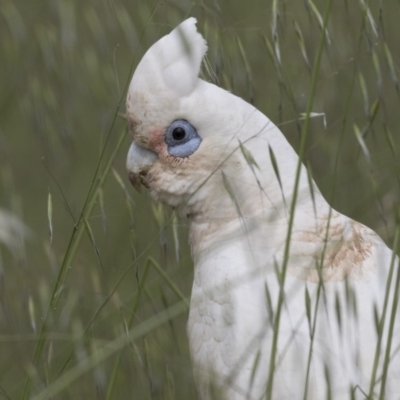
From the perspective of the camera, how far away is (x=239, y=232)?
253 centimetres

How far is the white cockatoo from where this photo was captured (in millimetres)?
2273

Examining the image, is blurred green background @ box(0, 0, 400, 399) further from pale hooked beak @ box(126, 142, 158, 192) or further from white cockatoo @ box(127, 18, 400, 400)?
pale hooked beak @ box(126, 142, 158, 192)

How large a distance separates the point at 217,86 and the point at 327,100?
1.46 feet

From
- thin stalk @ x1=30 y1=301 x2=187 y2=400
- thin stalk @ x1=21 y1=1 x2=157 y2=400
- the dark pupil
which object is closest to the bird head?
the dark pupil

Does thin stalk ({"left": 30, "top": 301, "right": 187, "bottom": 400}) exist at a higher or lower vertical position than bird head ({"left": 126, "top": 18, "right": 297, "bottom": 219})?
lower

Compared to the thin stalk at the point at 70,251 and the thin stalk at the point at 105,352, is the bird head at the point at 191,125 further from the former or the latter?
the thin stalk at the point at 105,352

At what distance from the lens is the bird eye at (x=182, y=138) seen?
257cm

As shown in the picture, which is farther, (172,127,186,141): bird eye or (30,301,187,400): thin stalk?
(172,127,186,141): bird eye

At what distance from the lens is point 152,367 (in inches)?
77.0

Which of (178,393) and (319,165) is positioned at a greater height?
(319,165)

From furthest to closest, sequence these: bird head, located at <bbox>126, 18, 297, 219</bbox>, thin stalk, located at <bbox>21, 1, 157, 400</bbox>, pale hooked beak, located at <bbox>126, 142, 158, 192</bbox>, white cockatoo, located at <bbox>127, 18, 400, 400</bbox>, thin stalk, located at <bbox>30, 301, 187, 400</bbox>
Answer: pale hooked beak, located at <bbox>126, 142, 158, 192</bbox>, bird head, located at <bbox>126, 18, 297, 219</bbox>, white cockatoo, located at <bbox>127, 18, 400, 400</bbox>, thin stalk, located at <bbox>21, 1, 157, 400</bbox>, thin stalk, located at <bbox>30, 301, 187, 400</bbox>

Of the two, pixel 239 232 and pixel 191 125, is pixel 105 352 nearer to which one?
pixel 239 232

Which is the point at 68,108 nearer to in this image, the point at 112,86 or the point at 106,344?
the point at 112,86

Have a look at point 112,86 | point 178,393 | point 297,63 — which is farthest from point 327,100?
point 178,393
